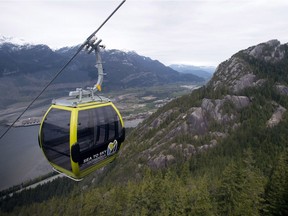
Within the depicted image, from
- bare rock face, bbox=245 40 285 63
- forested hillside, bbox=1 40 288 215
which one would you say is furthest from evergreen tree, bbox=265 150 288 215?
bare rock face, bbox=245 40 285 63

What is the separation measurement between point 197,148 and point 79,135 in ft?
329

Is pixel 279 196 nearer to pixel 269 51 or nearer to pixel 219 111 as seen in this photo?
pixel 219 111

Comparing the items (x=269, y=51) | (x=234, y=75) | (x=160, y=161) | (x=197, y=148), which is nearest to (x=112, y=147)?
(x=160, y=161)

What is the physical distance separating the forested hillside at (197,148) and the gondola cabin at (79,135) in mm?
28640

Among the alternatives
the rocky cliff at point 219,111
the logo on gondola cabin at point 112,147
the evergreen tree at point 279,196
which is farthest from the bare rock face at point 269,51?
the logo on gondola cabin at point 112,147

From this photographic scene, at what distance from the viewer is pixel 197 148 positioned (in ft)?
366

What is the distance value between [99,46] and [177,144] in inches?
4039

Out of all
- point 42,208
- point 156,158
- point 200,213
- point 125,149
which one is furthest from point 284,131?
point 42,208

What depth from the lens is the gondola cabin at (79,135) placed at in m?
15.1

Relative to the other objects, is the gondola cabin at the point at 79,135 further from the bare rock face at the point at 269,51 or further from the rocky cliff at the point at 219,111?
the bare rock face at the point at 269,51

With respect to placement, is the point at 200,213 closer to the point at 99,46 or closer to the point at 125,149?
the point at 99,46

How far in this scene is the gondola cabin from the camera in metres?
A: 15.1

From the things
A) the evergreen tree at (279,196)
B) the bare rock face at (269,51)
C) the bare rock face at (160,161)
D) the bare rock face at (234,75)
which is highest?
the bare rock face at (269,51)

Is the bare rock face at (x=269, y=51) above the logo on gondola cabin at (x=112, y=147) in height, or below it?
above
